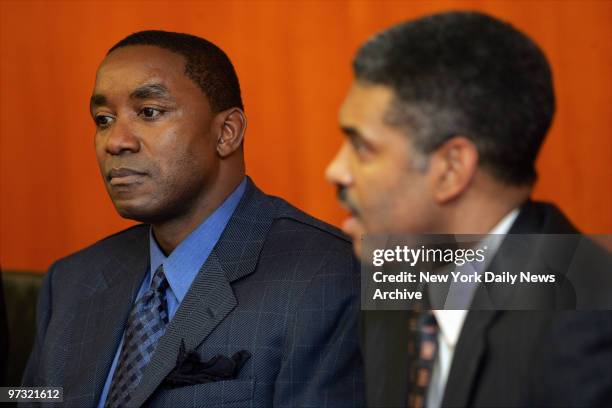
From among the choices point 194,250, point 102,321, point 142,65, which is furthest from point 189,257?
point 142,65

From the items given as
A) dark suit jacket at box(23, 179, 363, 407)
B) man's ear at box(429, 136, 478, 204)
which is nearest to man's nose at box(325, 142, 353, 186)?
man's ear at box(429, 136, 478, 204)

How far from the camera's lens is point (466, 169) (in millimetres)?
1215

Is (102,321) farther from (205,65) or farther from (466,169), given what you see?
(466,169)

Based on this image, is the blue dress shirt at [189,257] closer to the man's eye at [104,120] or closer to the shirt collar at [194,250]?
the shirt collar at [194,250]

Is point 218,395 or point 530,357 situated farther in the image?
point 218,395

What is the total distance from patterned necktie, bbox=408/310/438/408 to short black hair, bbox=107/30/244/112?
732mm

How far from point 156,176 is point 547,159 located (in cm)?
105

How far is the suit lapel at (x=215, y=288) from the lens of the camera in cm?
166

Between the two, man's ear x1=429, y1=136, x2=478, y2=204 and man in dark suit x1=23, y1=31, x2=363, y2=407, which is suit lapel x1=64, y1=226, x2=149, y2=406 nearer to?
man in dark suit x1=23, y1=31, x2=363, y2=407

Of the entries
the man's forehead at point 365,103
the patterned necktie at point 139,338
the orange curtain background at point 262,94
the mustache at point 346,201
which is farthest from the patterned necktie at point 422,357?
the orange curtain background at point 262,94

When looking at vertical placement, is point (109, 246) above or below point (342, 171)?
below

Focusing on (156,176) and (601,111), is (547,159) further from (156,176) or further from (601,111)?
(156,176)

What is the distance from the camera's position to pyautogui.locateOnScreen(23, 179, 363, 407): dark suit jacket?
161 centimetres

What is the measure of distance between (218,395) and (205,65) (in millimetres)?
664
